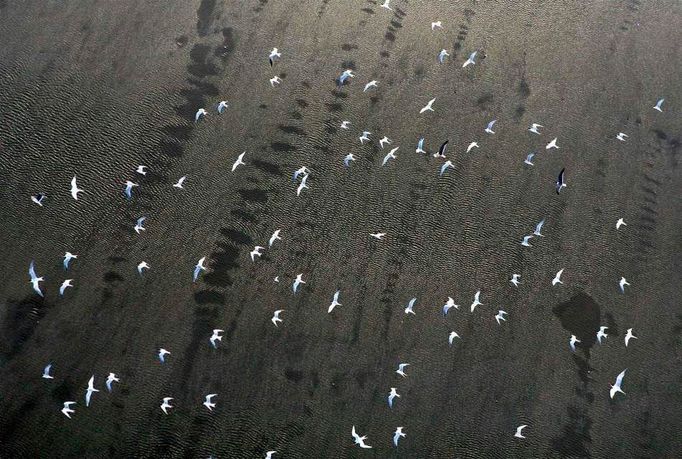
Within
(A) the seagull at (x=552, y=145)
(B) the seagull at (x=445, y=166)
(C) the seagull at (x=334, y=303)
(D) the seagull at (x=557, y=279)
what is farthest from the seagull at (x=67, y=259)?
(A) the seagull at (x=552, y=145)

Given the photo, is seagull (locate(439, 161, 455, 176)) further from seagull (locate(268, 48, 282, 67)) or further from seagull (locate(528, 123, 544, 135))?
seagull (locate(268, 48, 282, 67))

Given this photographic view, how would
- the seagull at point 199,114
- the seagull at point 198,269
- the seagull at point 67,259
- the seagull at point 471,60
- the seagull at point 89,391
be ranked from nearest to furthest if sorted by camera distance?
the seagull at point 89,391 < the seagull at point 67,259 < the seagull at point 198,269 < the seagull at point 199,114 < the seagull at point 471,60

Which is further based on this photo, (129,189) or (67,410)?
(129,189)

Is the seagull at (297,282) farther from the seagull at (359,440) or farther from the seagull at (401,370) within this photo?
the seagull at (359,440)

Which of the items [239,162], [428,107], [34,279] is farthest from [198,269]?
[428,107]

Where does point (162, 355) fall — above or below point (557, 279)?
below

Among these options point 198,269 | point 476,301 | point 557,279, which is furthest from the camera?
point 557,279

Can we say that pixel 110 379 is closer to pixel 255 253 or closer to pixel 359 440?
pixel 255 253

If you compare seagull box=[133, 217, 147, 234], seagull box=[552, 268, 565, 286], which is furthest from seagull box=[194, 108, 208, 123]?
seagull box=[552, 268, 565, 286]

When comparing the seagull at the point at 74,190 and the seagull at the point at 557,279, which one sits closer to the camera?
the seagull at the point at 74,190

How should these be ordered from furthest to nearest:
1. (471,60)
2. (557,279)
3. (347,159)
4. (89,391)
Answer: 1. (471,60)
2. (347,159)
3. (557,279)
4. (89,391)

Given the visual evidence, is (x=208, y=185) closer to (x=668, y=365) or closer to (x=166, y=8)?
(x=166, y=8)

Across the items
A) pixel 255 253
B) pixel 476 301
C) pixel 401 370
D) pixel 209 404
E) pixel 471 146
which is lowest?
pixel 209 404
